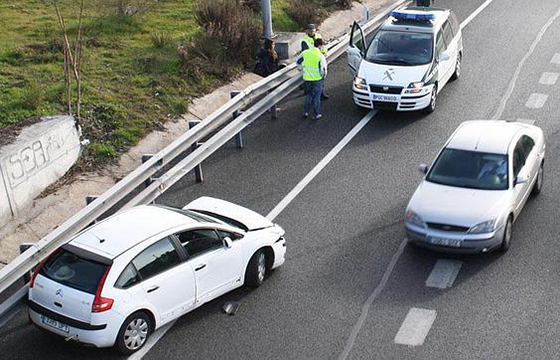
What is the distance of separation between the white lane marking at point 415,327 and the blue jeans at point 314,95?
7.90 metres

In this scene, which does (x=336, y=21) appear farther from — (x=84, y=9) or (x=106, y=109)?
(x=106, y=109)

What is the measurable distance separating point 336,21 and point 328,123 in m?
7.95

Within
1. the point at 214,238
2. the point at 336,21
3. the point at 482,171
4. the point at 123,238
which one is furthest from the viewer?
the point at 336,21

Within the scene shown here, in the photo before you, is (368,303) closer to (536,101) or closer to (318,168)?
(318,168)

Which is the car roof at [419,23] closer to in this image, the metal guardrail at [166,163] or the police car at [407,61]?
the police car at [407,61]

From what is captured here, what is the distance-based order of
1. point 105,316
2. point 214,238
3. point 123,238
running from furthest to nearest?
point 214,238, point 123,238, point 105,316

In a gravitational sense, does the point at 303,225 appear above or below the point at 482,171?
below

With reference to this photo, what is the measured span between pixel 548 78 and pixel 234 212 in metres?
10.9

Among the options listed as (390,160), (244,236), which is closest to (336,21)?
(390,160)

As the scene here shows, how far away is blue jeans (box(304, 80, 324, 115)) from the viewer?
19.1 meters

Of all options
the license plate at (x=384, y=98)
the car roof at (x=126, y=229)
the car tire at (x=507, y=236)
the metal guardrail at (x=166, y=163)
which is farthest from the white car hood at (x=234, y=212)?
the license plate at (x=384, y=98)

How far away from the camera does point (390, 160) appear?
1720 cm

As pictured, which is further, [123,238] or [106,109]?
[106,109]

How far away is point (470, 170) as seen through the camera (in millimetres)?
14266
